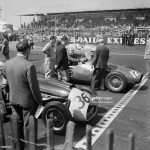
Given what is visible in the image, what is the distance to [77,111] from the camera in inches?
189

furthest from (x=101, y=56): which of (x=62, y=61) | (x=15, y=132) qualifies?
(x=15, y=132)

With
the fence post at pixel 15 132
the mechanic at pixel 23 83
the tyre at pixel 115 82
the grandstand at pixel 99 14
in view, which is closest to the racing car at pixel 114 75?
the tyre at pixel 115 82

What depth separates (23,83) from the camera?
139 inches

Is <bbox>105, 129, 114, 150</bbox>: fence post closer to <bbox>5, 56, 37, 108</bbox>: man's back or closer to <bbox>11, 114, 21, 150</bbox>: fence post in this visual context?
<bbox>11, 114, 21, 150</bbox>: fence post

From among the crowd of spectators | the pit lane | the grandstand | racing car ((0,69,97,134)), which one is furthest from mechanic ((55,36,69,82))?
the grandstand

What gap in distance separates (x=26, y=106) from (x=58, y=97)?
5.23ft

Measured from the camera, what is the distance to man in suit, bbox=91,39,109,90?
25.0 ft

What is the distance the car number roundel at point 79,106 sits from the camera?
480 cm

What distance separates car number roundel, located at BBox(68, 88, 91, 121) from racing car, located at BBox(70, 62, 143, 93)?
2969 mm

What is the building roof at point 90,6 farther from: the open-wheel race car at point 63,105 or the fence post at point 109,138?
the fence post at point 109,138

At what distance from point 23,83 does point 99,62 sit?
4390 millimetres

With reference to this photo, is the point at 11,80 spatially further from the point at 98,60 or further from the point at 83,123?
the point at 98,60

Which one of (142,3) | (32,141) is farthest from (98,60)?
(142,3)

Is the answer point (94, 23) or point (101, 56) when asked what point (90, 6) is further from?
point (101, 56)
